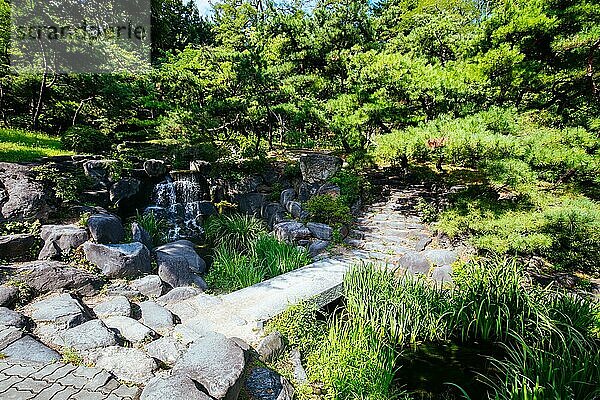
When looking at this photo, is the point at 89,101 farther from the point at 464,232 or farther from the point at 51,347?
the point at 464,232

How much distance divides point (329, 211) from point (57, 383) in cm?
463

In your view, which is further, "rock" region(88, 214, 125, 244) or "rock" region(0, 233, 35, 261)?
"rock" region(88, 214, 125, 244)

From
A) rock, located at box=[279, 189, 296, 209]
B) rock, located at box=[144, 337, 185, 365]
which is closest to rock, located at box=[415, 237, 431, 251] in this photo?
rock, located at box=[279, 189, 296, 209]

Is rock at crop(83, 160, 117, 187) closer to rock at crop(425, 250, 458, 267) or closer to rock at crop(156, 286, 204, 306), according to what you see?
rock at crop(156, 286, 204, 306)

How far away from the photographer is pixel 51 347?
8.70 feet

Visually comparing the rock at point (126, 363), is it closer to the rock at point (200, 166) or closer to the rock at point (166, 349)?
the rock at point (166, 349)

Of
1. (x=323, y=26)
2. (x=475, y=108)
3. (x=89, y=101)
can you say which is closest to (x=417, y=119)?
(x=475, y=108)

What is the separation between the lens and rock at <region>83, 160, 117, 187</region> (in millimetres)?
5983

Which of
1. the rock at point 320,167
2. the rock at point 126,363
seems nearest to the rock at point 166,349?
the rock at point 126,363

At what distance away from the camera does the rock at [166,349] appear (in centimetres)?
261

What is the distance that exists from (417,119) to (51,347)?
5.34 metres

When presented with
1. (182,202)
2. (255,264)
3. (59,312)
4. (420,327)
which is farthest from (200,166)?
(420,327)

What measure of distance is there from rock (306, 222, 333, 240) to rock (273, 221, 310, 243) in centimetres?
11

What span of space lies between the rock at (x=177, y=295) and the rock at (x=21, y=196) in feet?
8.00
